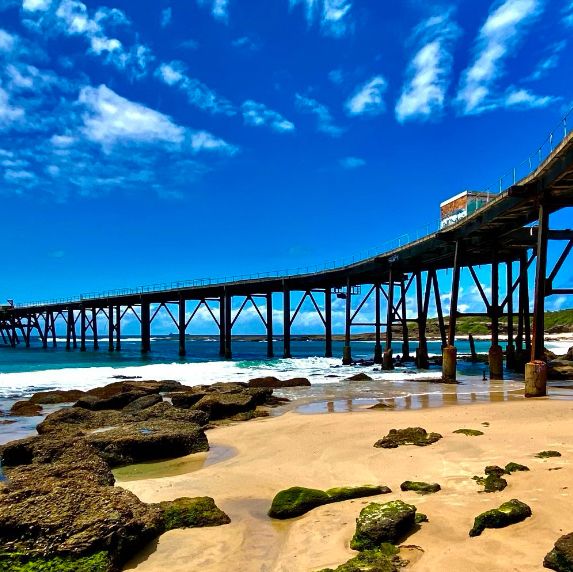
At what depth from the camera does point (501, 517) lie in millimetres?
4930

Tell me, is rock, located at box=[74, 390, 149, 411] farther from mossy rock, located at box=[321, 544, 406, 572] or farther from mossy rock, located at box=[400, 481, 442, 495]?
mossy rock, located at box=[321, 544, 406, 572]

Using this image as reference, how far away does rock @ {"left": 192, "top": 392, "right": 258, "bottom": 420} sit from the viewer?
565 inches

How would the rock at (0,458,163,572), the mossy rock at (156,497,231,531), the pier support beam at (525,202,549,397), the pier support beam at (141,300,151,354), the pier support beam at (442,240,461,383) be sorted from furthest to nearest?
the pier support beam at (141,300,151,354) < the pier support beam at (442,240,461,383) < the pier support beam at (525,202,549,397) < the mossy rock at (156,497,231,531) < the rock at (0,458,163,572)

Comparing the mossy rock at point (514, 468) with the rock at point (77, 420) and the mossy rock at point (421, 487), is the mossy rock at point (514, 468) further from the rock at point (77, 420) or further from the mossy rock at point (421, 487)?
the rock at point (77, 420)

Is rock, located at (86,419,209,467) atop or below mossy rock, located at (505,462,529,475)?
below

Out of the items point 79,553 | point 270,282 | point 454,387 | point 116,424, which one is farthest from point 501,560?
point 270,282

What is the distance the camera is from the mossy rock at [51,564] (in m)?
4.63

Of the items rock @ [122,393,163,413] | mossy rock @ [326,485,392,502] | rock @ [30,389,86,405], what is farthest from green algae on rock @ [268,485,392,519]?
rock @ [30,389,86,405]

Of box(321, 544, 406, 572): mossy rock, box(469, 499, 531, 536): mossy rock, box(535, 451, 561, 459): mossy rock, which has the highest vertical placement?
box(469, 499, 531, 536): mossy rock

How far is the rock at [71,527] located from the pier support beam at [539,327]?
44.0 ft

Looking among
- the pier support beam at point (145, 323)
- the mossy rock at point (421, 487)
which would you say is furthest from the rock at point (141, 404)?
the pier support beam at point (145, 323)

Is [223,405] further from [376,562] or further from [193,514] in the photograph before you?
[376,562]

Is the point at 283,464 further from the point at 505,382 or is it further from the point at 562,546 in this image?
the point at 505,382

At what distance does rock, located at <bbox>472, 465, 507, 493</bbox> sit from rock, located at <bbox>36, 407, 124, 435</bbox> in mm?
9085
